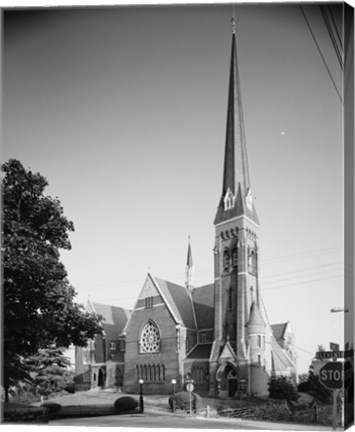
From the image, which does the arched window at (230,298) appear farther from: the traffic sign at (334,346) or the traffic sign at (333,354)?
the traffic sign at (334,346)

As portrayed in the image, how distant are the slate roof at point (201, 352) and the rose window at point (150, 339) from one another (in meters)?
0.76

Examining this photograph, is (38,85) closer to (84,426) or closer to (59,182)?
(59,182)

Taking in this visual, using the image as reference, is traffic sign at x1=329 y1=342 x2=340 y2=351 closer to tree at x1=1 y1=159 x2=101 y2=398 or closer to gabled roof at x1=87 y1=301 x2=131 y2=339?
gabled roof at x1=87 y1=301 x2=131 y2=339

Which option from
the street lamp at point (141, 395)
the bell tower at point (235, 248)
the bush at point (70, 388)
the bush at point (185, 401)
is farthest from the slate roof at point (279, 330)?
the bush at point (70, 388)

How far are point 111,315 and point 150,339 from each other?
0.81m

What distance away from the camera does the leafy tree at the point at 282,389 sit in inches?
379

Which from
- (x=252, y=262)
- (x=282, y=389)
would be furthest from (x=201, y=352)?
(x=252, y=262)

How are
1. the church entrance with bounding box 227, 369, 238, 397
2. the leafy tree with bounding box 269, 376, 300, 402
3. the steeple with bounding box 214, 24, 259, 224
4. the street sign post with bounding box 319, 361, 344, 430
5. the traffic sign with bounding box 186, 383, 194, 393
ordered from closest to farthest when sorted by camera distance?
the street sign post with bounding box 319, 361, 344, 430 < the leafy tree with bounding box 269, 376, 300, 402 < the church entrance with bounding box 227, 369, 238, 397 < the steeple with bounding box 214, 24, 259, 224 < the traffic sign with bounding box 186, 383, 194, 393

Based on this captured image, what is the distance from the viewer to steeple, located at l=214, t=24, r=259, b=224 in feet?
33.7

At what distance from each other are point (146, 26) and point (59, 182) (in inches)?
121

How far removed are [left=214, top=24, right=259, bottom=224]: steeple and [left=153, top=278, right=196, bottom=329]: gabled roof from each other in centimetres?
155

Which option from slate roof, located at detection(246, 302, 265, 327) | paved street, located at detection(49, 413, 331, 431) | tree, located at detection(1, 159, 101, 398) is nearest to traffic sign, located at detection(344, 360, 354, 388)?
paved street, located at detection(49, 413, 331, 431)

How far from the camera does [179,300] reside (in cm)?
1085

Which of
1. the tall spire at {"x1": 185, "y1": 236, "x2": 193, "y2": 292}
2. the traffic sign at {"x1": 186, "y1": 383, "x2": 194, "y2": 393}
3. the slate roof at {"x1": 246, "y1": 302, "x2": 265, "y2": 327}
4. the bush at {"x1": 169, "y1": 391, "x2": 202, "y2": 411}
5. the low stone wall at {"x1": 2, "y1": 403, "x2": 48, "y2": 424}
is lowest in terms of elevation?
the low stone wall at {"x1": 2, "y1": 403, "x2": 48, "y2": 424}
